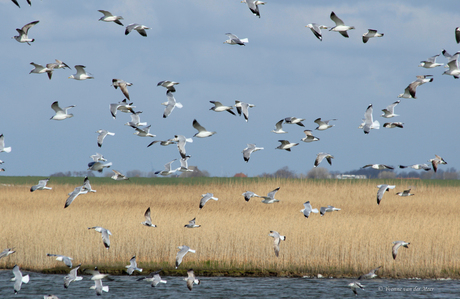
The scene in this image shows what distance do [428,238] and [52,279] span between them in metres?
13.4

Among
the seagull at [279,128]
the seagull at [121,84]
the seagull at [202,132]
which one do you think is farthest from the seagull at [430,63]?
the seagull at [121,84]

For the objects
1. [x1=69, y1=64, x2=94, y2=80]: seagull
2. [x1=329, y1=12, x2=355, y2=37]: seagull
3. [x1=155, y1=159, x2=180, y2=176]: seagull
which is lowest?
[x1=155, y1=159, x2=180, y2=176]: seagull

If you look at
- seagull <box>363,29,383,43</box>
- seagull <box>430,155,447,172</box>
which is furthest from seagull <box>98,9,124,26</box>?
seagull <box>430,155,447,172</box>

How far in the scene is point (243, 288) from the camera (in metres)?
14.9

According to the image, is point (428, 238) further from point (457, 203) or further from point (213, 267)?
point (457, 203)

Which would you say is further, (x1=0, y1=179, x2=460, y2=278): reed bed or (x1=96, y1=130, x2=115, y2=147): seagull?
(x1=0, y1=179, x2=460, y2=278): reed bed

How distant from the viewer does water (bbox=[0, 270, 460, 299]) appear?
14312 mm

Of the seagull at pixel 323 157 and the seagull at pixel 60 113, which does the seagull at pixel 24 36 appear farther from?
the seagull at pixel 323 157

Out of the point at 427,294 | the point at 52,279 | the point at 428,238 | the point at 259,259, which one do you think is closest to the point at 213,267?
the point at 259,259

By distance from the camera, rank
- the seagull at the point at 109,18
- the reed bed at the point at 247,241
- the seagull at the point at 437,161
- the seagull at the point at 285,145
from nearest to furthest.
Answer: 1. the seagull at the point at 109,18
2. the seagull at the point at 437,161
3. the seagull at the point at 285,145
4. the reed bed at the point at 247,241

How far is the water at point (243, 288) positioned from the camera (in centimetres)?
1431

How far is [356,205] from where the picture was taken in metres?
27.0

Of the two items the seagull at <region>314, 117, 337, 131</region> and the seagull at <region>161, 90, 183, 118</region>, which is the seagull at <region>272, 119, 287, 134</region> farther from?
the seagull at <region>161, 90, 183, 118</region>

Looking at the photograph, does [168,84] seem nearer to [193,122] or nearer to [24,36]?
[193,122]
